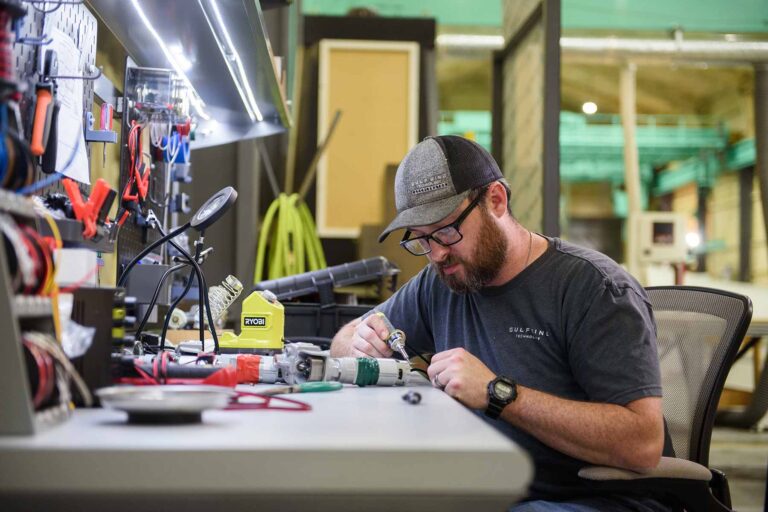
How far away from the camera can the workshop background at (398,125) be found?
194cm

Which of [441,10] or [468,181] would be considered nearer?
[468,181]

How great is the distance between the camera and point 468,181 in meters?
1.56

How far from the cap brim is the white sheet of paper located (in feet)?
2.02

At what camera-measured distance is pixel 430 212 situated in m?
1.54

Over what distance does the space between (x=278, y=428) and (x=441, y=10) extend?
7821 millimetres

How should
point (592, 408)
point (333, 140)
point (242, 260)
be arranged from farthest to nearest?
1. point (333, 140)
2. point (242, 260)
3. point (592, 408)

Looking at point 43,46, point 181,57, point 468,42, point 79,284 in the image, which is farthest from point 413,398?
point 468,42

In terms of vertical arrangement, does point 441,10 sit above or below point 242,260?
above

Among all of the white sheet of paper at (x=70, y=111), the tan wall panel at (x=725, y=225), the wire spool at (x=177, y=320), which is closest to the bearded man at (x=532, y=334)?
the wire spool at (x=177, y=320)

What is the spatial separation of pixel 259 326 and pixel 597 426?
26.1 inches

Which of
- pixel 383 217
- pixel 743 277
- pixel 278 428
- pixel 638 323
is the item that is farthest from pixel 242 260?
pixel 743 277

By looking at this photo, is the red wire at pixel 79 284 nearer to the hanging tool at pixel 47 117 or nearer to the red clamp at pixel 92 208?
the red clamp at pixel 92 208

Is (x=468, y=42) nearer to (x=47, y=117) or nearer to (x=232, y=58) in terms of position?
(x=232, y=58)

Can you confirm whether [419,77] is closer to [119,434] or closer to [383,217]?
[383,217]
